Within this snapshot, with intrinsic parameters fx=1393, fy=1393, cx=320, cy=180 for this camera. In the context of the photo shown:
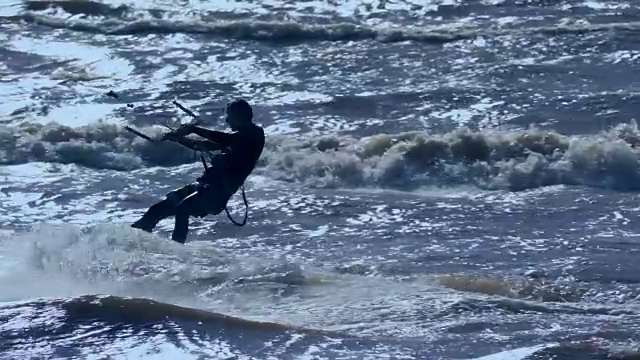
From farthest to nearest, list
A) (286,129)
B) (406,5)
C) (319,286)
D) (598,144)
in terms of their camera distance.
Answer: (406,5), (286,129), (598,144), (319,286)

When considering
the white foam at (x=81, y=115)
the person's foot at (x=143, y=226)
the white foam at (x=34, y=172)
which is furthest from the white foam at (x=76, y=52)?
the person's foot at (x=143, y=226)

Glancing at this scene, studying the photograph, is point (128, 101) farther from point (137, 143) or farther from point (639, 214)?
point (639, 214)

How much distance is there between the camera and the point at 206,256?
11016 millimetres

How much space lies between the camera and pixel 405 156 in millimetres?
15672

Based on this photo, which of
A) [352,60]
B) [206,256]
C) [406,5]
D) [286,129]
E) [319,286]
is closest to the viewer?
[319,286]

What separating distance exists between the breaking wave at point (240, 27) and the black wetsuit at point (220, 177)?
1096 cm

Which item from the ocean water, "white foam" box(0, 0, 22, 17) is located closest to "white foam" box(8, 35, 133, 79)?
the ocean water

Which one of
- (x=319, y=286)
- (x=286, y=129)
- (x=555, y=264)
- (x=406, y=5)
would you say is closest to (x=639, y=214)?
(x=555, y=264)

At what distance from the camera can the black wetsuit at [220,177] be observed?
10.5 m

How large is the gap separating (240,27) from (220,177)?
11963 millimetres

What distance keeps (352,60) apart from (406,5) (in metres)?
3.30

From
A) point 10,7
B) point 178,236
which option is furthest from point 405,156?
point 10,7

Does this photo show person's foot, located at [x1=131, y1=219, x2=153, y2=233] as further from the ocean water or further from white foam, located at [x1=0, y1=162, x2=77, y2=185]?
white foam, located at [x1=0, y1=162, x2=77, y2=185]

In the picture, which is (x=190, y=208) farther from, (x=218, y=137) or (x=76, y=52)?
Answer: (x=76, y=52)
